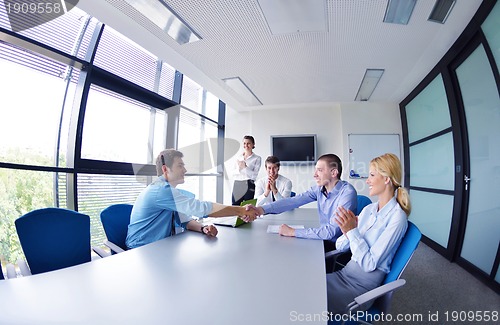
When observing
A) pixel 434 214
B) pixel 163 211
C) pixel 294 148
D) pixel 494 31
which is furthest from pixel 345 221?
pixel 294 148

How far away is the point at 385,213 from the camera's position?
4.69ft

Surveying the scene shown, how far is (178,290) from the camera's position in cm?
91

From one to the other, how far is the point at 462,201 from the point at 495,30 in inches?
76.2

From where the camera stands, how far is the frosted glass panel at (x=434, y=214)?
3.37 meters

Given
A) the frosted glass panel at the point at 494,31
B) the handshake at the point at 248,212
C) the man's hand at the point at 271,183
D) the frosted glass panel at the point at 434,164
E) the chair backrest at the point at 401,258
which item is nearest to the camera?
the chair backrest at the point at 401,258

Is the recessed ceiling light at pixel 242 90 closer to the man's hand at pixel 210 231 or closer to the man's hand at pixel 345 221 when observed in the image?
the man's hand at pixel 210 231

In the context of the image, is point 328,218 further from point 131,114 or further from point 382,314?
point 131,114

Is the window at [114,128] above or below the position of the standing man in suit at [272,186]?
above

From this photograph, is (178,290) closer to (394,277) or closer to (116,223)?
(394,277)

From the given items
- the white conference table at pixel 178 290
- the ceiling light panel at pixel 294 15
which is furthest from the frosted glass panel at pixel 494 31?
the white conference table at pixel 178 290

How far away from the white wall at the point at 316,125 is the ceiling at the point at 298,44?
872mm

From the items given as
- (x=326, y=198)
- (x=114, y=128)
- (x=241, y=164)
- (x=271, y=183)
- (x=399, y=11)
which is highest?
(x=399, y=11)

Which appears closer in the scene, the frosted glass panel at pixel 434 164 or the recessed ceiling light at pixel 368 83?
the frosted glass panel at pixel 434 164

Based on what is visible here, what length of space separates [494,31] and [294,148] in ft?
12.2
